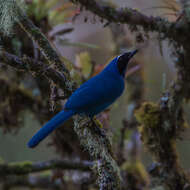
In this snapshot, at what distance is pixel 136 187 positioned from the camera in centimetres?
370

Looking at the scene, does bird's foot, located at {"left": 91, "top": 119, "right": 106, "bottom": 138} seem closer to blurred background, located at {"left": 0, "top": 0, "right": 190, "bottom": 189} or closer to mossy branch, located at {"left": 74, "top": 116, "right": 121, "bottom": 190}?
mossy branch, located at {"left": 74, "top": 116, "right": 121, "bottom": 190}

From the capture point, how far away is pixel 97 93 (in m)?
2.44

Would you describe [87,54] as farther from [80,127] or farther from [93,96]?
[80,127]

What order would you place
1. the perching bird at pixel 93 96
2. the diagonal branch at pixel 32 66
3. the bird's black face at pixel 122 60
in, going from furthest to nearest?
the bird's black face at pixel 122 60
the perching bird at pixel 93 96
the diagonal branch at pixel 32 66

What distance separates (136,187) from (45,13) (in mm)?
2683

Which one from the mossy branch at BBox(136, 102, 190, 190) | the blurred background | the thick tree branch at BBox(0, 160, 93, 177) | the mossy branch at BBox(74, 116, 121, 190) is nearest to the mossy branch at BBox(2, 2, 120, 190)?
the mossy branch at BBox(74, 116, 121, 190)

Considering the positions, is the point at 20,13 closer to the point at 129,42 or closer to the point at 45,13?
the point at 45,13

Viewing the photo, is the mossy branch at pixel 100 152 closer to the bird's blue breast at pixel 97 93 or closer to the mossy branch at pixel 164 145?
the bird's blue breast at pixel 97 93

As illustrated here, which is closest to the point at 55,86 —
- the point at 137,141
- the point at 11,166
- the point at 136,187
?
the point at 11,166

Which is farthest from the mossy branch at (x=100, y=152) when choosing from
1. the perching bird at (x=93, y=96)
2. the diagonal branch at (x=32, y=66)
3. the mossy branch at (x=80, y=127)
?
the diagonal branch at (x=32, y=66)

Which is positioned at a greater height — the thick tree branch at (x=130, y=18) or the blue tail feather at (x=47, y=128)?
the thick tree branch at (x=130, y=18)

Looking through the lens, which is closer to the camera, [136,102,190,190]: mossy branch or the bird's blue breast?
the bird's blue breast

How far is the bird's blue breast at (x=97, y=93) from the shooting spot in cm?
224

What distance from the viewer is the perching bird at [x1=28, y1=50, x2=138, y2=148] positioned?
2137 mm
